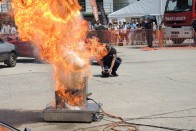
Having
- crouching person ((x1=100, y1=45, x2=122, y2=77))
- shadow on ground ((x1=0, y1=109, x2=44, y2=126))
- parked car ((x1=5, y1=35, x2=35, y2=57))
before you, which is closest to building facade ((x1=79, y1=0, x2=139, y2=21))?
parked car ((x1=5, y1=35, x2=35, y2=57))

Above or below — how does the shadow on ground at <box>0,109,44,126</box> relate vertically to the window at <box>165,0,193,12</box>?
below

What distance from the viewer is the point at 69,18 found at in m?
7.59

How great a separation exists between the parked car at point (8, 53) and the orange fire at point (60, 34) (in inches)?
327

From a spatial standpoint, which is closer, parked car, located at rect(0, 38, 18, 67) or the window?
parked car, located at rect(0, 38, 18, 67)

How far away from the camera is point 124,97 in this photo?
370 inches

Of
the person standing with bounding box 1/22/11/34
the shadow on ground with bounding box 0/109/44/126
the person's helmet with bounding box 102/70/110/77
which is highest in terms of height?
the person standing with bounding box 1/22/11/34

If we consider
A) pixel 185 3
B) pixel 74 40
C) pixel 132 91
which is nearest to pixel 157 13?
pixel 185 3

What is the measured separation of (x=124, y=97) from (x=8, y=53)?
26.9 ft

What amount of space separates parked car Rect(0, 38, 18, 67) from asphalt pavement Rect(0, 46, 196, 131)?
83cm

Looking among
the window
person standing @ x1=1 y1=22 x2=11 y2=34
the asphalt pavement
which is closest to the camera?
the asphalt pavement

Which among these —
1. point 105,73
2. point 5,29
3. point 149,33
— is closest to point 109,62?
point 105,73

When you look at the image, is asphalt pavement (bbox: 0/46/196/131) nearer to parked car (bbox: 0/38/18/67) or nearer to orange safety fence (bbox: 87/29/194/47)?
parked car (bbox: 0/38/18/67)

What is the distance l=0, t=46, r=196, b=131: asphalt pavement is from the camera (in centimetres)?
712

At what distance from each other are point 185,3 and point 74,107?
66.2 feet
